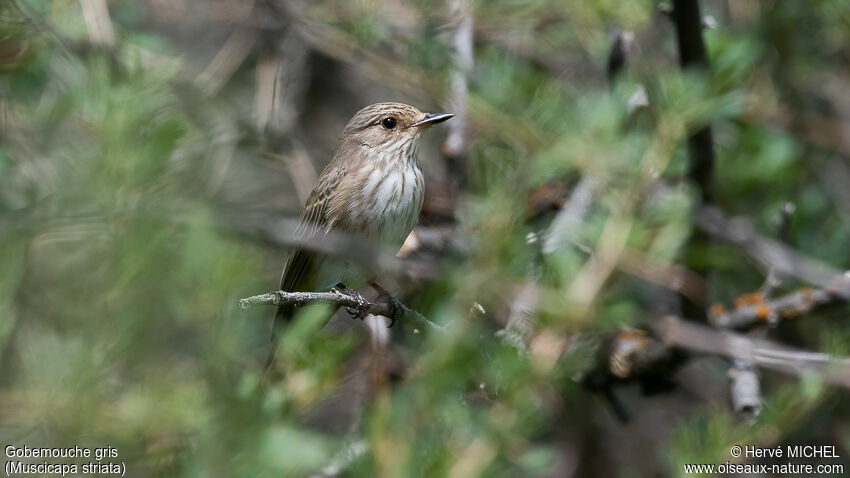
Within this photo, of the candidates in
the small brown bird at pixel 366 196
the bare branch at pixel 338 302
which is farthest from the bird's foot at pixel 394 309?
the small brown bird at pixel 366 196

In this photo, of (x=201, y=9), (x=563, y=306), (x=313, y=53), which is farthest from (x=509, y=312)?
(x=201, y=9)

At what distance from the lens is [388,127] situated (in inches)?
165

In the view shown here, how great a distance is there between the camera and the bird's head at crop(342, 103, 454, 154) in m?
4.13

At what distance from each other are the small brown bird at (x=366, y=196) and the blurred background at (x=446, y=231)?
0.55 ft

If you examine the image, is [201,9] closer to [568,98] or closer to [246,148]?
[246,148]

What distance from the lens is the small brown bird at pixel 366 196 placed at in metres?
3.83

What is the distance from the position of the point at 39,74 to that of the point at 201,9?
1.38 m

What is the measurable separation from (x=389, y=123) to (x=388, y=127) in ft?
0.06

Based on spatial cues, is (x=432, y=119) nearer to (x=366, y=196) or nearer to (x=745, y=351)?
(x=366, y=196)

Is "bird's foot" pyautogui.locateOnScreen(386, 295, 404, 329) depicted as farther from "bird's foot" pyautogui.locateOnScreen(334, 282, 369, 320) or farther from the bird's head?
the bird's head

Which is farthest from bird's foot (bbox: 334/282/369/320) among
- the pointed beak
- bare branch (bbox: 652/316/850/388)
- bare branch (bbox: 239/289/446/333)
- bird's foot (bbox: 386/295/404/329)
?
bare branch (bbox: 652/316/850/388)

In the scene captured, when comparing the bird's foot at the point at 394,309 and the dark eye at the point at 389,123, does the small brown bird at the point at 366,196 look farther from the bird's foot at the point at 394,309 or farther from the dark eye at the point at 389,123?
the bird's foot at the point at 394,309

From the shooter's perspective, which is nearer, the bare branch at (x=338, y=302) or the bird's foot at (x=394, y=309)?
the bare branch at (x=338, y=302)

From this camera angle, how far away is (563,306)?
3363 millimetres
